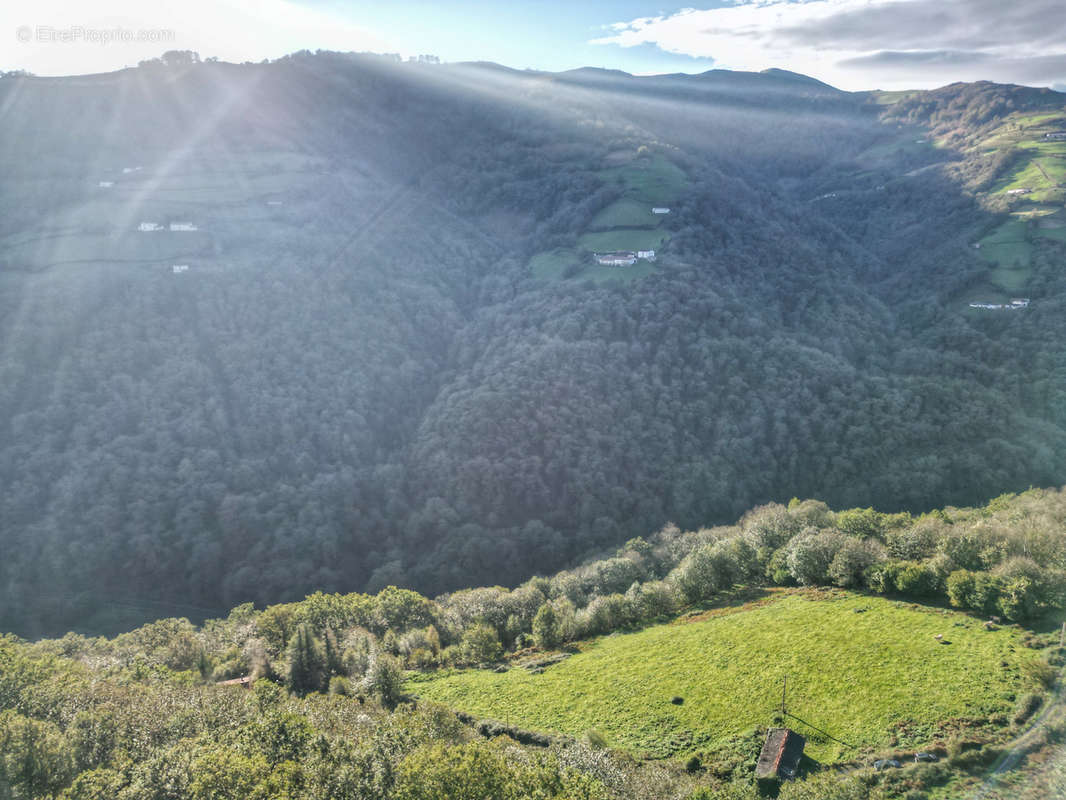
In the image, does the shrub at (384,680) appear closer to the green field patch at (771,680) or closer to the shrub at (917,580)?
the green field patch at (771,680)

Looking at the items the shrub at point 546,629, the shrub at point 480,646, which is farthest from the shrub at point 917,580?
the shrub at point 480,646

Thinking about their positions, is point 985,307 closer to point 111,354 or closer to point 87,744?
point 87,744

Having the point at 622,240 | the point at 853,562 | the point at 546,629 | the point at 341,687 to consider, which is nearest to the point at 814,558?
the point at 853,562

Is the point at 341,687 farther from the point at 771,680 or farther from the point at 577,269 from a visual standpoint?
the point at 577,269

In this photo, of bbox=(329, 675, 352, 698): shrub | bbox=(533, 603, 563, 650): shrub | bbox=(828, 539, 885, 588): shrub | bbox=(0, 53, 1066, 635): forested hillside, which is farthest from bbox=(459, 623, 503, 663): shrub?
bbox=(0, 53, 1066, 635): forested hillside

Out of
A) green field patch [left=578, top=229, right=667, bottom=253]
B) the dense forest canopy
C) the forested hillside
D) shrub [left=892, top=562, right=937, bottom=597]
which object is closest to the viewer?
the dense forest canopy

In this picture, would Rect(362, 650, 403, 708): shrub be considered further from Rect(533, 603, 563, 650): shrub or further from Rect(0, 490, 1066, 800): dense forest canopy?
Rect(533, 603, 563, 650): shrub
